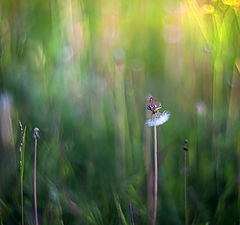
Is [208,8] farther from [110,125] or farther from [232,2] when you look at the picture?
[110,125]

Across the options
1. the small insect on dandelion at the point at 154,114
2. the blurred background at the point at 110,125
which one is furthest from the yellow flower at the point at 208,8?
the small insect on dandelion at the point at 154,114

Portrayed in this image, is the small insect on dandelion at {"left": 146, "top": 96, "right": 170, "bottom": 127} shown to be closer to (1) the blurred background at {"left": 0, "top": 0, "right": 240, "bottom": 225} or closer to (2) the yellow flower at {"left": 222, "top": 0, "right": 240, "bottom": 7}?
(1) the blurred background at {"left": 0, "top": 0, "right": 240, "bottom": 225}

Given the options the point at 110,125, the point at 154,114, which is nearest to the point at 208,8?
the point at 154,114

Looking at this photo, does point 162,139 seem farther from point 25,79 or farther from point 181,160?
point 25,79

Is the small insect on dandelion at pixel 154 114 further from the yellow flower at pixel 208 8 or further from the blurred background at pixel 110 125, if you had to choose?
the yellow flower at pixel 208 8

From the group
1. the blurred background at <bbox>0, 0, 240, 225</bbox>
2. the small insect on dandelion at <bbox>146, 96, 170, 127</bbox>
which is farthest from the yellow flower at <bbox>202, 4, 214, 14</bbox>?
the small insect on dandelion at <bbox>146, 96, 170, 127</bbox>

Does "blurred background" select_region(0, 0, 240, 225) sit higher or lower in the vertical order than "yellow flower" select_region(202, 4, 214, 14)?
lower

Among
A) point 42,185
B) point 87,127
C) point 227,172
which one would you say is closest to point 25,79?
point 87,127

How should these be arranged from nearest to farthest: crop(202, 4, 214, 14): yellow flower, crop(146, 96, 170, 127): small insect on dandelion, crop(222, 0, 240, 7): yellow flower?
crop(146, 96, 170, 127): small insect on dandelion, crop(222, 0, 240, 7): yellow flower, crop(202, 4, 214, 14): yellow flower
